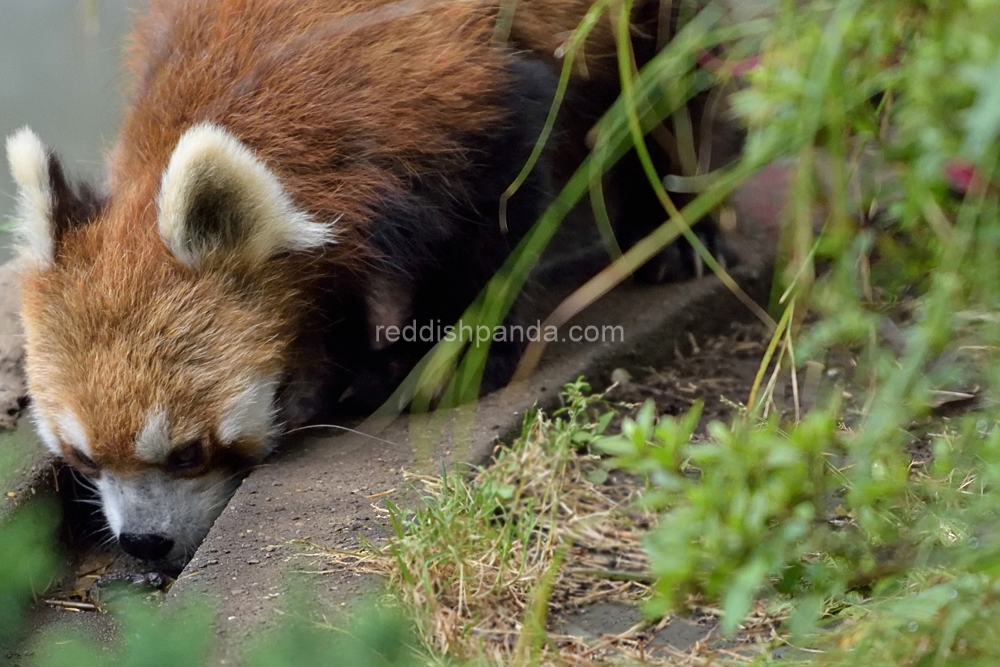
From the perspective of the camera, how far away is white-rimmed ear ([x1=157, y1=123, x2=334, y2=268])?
1.94 m

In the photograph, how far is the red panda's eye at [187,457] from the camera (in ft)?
7.15

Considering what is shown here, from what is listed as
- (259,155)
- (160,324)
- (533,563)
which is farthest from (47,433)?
(533,563)

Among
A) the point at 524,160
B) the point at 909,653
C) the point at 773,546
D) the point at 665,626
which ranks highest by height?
the point at 524,160

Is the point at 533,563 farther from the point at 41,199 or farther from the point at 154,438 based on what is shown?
the point at 41,199

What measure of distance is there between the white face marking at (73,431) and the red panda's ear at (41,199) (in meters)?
0.37

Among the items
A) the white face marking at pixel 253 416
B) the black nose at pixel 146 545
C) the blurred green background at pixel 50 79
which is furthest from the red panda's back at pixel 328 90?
the blurred green background at pixel 50 79

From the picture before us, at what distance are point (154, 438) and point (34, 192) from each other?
25.4 inches

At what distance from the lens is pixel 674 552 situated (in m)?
0.92

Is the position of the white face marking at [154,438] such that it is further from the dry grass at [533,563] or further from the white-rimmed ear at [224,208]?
the dry grass at [533,563]

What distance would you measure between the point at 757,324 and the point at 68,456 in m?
2.01

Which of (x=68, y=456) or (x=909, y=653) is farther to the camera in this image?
(x=68, y=456)

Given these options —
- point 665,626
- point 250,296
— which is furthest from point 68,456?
point 665,626

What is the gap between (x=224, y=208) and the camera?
2072 millimetres

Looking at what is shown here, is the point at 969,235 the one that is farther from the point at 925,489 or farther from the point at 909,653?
the point at 909,653
